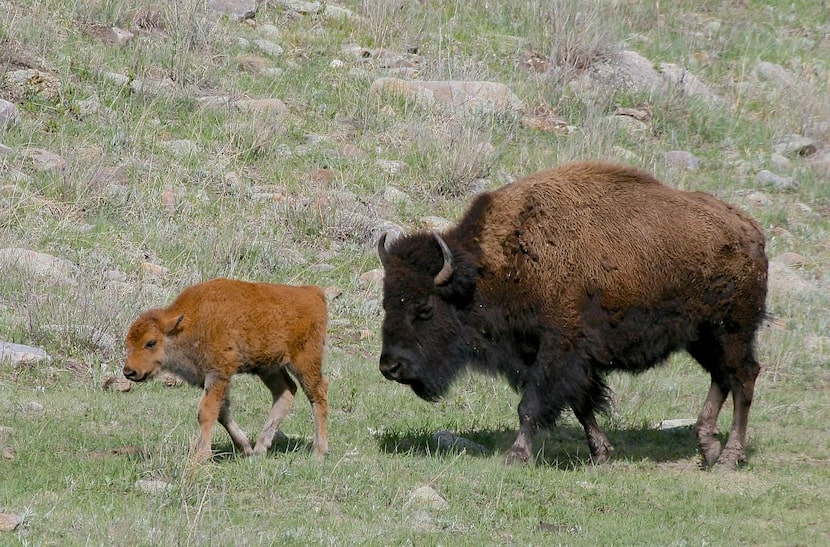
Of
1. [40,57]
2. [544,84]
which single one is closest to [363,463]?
[40,57]

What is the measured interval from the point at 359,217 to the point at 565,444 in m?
5.29

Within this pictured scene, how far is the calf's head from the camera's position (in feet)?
26.1

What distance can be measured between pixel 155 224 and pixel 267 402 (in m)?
4.14

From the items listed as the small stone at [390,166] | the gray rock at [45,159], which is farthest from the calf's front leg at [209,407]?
the small stone at [390,166]

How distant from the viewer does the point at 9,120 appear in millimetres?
14953

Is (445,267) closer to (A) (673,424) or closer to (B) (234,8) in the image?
(A) (673,424)

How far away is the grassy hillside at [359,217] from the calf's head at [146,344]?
52 centimetres

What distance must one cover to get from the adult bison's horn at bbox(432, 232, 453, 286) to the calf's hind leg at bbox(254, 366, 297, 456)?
1400 millimetres

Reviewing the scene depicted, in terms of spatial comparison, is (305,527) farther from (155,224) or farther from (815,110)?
(815,110)

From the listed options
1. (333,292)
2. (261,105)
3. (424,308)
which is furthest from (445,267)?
(261,105)

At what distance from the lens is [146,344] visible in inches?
314

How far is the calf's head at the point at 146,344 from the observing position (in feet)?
26.1

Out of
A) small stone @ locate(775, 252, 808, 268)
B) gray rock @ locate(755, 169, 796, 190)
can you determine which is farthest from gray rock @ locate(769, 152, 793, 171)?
small stone @ locate(775, 252, 808, 268)

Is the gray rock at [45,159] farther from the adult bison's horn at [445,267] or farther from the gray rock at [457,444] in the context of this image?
the gray rock at [457,444]
